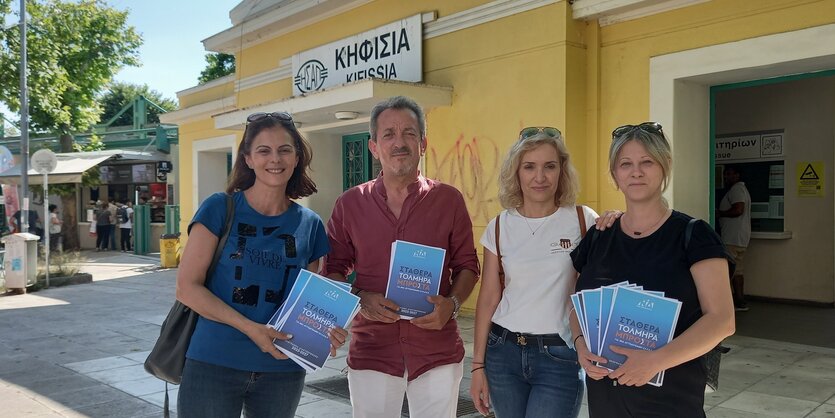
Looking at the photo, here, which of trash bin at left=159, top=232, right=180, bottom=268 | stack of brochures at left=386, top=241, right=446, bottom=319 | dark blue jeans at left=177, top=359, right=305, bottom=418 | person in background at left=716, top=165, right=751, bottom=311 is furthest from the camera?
Answer: trash bin at left=159, top=232, right=180, bottom=268

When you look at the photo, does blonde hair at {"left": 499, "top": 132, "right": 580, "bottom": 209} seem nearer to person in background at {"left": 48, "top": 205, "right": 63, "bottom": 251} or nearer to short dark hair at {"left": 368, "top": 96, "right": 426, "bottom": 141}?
short dark hair at {"left": 368, "top": 96, "right": 426, "bottom": 141}

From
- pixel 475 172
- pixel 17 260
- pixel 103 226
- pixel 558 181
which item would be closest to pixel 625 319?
pixel 558 181

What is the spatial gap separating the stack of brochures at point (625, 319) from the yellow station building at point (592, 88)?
4.70 m

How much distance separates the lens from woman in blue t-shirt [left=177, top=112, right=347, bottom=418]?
245cm

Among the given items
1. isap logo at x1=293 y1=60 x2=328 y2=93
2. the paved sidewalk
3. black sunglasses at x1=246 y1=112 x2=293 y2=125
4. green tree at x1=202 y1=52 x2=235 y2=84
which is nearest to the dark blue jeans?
black sunglasses at x1=246 y1=112 x2=293 y2=125

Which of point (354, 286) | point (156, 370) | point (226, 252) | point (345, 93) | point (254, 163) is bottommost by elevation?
point (156, 370)

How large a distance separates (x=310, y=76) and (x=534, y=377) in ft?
28.8

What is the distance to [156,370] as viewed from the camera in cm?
257

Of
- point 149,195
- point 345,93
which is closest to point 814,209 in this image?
point 345,93

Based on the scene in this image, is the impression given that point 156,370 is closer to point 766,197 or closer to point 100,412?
point 100,412

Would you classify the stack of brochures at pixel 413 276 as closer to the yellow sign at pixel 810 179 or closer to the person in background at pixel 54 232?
the yellow sign at pixel 810 179

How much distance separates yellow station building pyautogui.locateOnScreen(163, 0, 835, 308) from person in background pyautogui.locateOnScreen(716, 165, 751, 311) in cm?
86

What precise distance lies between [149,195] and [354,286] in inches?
949

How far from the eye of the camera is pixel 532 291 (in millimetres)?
2635
